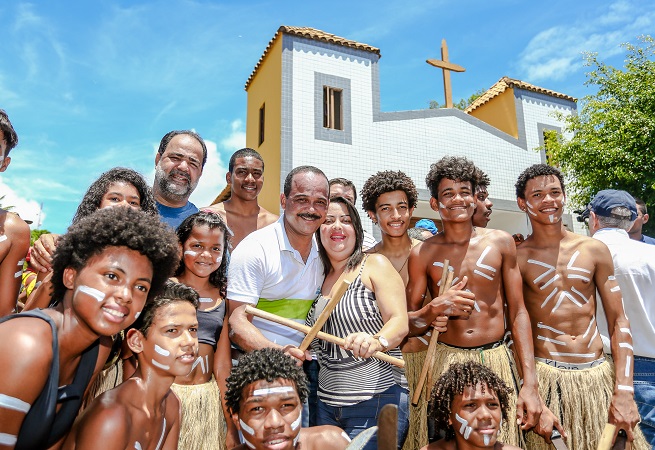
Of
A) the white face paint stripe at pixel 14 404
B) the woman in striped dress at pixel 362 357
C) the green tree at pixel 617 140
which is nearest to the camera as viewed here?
the white face paint stripe at pixel 14 404

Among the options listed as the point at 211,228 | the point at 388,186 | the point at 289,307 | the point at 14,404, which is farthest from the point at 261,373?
the point at 388,186

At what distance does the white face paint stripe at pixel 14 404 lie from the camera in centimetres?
156

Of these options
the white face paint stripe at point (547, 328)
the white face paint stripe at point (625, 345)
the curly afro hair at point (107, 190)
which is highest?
the curly afro hair at point (107, 190)

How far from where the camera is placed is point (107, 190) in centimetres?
283

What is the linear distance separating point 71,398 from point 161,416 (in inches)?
17.9

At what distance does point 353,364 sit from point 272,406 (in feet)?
1.81

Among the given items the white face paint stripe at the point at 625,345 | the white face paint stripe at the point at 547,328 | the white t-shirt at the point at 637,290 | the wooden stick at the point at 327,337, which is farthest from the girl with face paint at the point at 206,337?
the white t-shirt at the point at 637,290

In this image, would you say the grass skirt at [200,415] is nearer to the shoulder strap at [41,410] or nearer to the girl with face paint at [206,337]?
the girl with face paint at [206,337]

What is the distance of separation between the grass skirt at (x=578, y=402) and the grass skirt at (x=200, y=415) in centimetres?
195

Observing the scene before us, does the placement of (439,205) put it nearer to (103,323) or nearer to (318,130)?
(103,323)

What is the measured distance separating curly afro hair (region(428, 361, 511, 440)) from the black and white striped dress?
343 millimetres

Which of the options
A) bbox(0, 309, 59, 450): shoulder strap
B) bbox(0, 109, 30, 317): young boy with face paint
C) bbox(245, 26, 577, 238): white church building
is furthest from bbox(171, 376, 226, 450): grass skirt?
bbox(245, 26, 577, 238): white church building

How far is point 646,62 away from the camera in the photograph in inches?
456

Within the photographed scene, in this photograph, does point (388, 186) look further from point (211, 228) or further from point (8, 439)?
point (8, 439)
